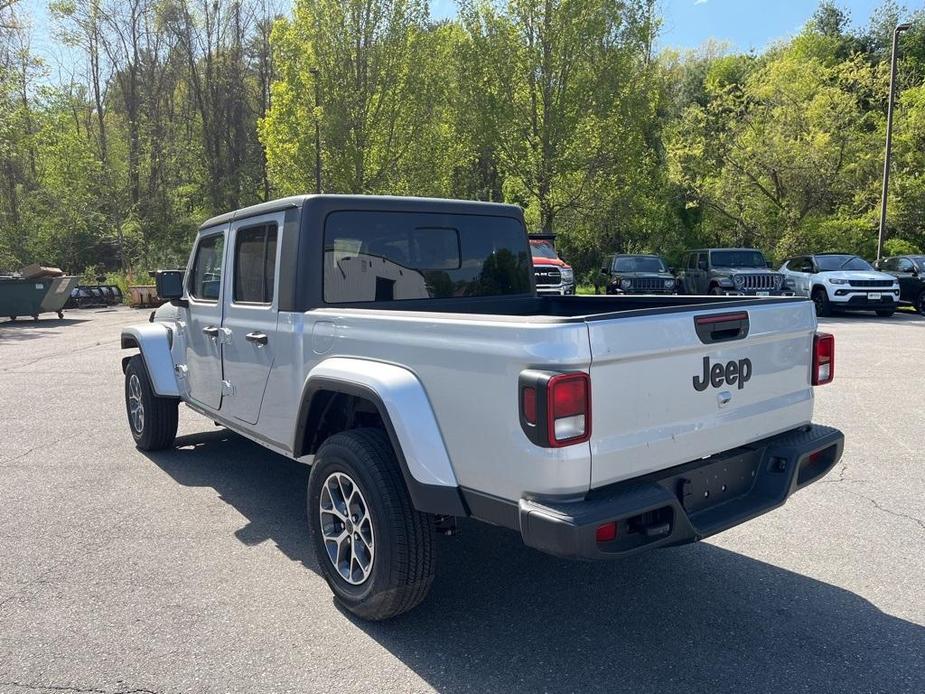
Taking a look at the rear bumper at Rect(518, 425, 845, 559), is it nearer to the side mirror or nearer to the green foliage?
the side mirror

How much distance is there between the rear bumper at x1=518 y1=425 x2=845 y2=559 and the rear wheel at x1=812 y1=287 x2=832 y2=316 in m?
17.2

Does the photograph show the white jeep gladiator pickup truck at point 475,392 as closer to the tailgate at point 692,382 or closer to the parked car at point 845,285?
the tailgate at point 692,382

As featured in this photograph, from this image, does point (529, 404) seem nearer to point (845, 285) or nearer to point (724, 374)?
point (724, 374)

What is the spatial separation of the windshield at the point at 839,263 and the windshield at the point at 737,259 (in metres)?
1.47

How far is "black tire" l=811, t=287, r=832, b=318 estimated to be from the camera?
1880cm

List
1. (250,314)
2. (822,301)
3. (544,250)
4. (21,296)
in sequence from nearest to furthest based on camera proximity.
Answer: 1. (250,314)
2. (822,301)
3. (544,250)
4. (21,296)

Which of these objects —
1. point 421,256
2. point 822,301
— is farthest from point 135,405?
point 822,301

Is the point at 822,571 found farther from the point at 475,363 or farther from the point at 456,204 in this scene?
the point at 456,204

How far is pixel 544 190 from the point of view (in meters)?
27.1

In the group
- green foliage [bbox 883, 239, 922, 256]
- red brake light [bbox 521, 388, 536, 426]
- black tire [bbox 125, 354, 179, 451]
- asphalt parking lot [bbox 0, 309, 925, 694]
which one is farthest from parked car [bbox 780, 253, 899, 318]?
red brake light [bbox 521, 388, 536, 426]

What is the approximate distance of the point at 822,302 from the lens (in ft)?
62.5

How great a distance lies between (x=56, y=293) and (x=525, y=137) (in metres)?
16.7

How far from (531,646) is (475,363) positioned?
4.34 feet

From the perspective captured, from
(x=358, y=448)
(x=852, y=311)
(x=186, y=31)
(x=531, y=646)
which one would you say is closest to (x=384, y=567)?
(x=358, y=448)
